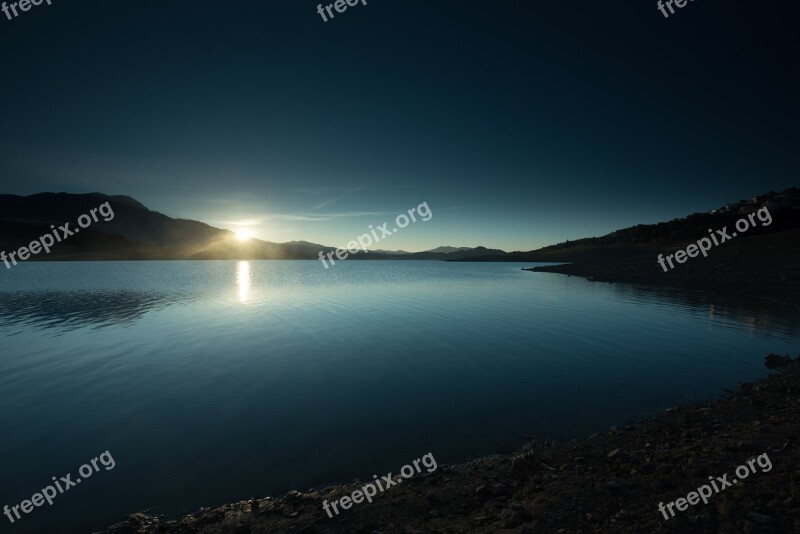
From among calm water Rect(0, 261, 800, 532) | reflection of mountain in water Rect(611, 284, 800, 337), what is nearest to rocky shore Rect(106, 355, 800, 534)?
calm water Rect(0, 261, 800, 532)

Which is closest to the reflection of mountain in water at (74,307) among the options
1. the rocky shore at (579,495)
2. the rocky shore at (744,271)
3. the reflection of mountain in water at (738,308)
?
A: the rocky shore at (579,495)

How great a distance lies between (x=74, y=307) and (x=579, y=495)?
4241 centimetres

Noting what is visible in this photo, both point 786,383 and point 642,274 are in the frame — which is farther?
point 642,274

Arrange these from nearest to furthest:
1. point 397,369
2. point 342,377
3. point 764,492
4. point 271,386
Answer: point 764,492
point 271,386
point 342,377
point 397,369

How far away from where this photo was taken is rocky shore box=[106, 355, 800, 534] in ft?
18.2

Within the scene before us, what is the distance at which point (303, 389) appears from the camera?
1388cm

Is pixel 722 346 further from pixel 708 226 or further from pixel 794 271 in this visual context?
pixel 708 226

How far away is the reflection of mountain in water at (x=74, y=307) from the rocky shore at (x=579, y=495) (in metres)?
26.0

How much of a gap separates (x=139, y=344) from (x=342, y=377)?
13264mm

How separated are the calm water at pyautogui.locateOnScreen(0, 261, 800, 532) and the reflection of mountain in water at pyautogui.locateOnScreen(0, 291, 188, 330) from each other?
16.7 inches

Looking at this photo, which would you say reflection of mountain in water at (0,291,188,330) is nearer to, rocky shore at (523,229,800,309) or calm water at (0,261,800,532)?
calm water at (0,261,800,532)

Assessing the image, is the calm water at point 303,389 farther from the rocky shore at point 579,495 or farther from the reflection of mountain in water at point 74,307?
the rocky shore at point 579,495

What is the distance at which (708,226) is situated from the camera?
11681cm

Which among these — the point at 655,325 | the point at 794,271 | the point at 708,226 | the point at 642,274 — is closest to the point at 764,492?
the point at 655,325
